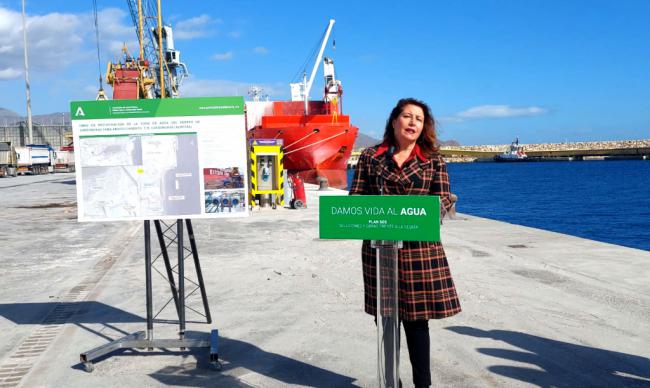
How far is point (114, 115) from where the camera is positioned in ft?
14.1

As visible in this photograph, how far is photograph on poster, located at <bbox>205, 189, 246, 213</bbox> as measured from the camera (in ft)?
14.3

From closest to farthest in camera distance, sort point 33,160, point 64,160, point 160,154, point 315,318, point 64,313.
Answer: point 160,154, point 315,318, point 64,313, point 33,160, point 64,160

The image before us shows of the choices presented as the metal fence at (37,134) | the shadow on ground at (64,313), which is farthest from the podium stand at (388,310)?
the metal fence at (37,134)

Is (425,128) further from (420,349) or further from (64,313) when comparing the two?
(64,313)

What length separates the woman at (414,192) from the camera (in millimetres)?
3314

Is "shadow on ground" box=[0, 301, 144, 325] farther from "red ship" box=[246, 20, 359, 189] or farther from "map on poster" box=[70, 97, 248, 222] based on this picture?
"red ship" box=[246, 20, 359, 189]

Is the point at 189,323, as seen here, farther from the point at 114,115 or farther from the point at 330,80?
the point at 330,80

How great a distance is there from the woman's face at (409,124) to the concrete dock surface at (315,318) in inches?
67.9

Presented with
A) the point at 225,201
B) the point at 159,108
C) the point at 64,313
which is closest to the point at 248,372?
the point at 225,201

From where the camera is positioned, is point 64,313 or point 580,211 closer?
point 64,313

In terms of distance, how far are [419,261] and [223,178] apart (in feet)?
5.72

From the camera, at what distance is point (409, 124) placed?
133 inches

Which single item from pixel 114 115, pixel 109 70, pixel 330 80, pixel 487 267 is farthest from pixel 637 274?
pixel 109 70

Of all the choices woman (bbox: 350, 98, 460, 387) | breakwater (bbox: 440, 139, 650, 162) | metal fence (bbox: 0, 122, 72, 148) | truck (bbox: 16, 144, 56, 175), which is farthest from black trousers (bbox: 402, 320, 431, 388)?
breakwater (bbox: 440, 139, 650, 162)
